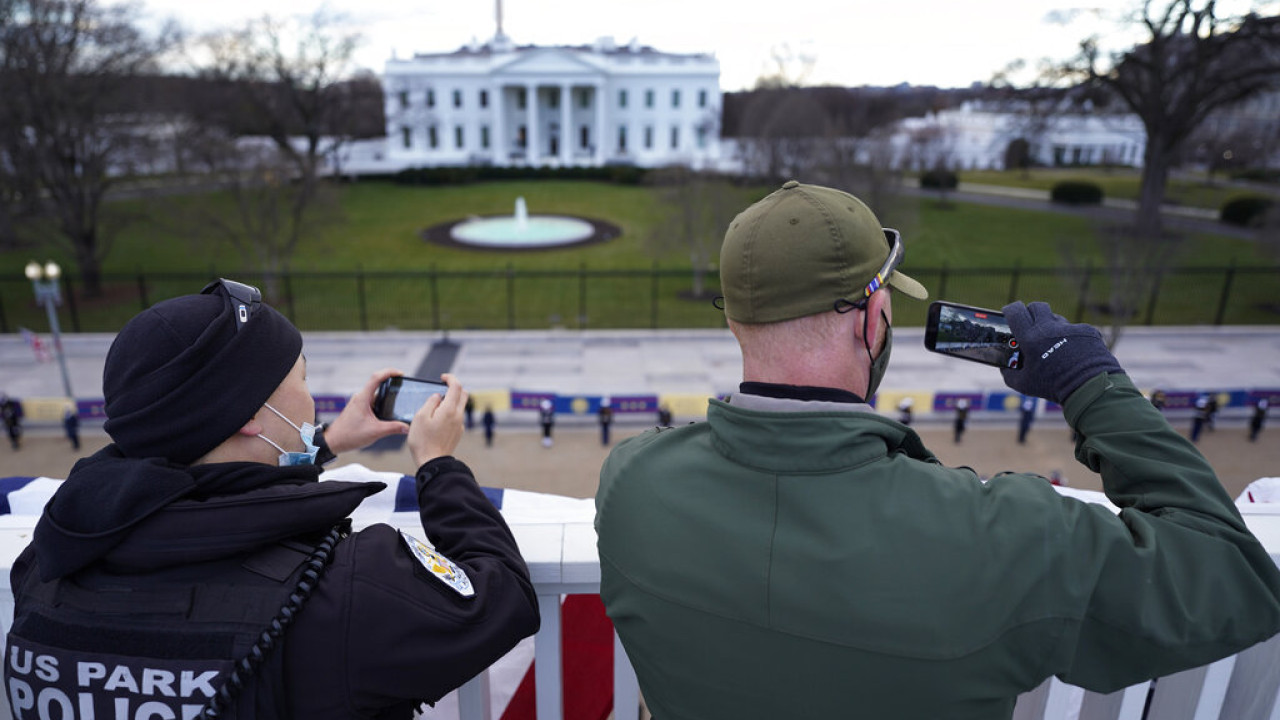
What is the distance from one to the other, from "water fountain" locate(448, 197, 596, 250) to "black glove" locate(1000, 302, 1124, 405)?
116ft

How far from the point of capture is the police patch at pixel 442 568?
1.76 meters

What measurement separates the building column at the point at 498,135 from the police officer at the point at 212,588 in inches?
2966

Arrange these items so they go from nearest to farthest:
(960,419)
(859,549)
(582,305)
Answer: (859,549)
(960,419)
(582,305)

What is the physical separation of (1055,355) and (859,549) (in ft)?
2.83

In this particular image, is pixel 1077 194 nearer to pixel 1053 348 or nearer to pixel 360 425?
pixel 1053 348

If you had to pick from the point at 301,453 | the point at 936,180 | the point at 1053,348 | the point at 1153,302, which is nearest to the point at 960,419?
the point at 1153,302

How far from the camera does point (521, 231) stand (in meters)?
42.0

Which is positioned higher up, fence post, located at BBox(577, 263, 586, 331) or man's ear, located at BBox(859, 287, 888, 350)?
man's ear, located at BBox(859, 287, 888, 350)

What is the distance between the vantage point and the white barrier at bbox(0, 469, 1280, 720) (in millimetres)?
2068

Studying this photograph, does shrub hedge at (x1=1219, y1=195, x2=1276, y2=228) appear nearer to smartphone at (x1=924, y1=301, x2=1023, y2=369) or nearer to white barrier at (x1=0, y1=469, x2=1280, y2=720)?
white barrier at (x1=0, y1=469, x2=1280, y2=720)

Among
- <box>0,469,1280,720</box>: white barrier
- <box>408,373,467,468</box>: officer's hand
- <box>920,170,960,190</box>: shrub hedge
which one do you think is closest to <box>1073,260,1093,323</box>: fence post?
<box>0,469,1280,720</box>: white barrier

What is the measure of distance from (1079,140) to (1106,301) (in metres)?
66.0

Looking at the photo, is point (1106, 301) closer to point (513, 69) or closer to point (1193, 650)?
point (1193, 650)

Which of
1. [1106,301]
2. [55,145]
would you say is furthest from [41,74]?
[1106,301]
